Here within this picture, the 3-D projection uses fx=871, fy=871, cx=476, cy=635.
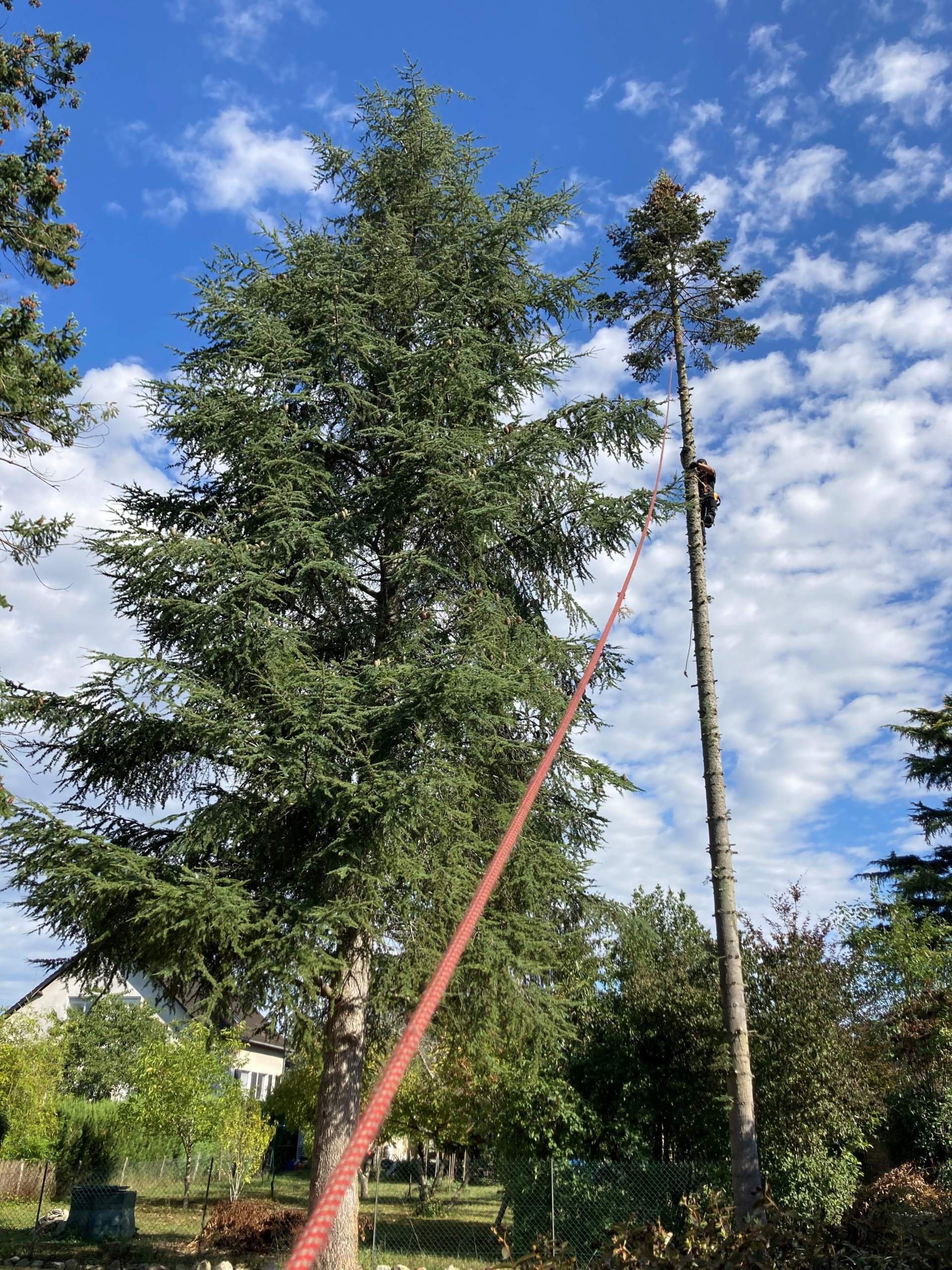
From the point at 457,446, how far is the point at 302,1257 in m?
9.51

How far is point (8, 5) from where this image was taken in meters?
10.0

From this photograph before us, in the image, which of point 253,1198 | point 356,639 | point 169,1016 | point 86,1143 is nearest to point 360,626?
point 356,639

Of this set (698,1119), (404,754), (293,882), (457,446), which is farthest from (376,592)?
(698,1119)

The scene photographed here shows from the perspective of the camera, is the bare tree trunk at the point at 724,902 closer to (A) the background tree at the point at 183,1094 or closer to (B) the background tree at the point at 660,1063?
(B) the background tree at the point at 660,1063

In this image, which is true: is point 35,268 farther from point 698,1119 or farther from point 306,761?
point 698,1119

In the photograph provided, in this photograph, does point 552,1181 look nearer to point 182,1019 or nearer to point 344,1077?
point 344,1077

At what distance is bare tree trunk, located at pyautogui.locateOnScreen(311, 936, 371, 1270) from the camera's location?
898cm

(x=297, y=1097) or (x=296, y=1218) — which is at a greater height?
(x=297, y=1097)

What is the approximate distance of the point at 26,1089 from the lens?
776 inches

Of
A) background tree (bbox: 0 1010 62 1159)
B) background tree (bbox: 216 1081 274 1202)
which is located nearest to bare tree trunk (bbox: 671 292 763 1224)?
background tree (bbox: 216 1081 274 1202)

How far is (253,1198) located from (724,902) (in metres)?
18.7

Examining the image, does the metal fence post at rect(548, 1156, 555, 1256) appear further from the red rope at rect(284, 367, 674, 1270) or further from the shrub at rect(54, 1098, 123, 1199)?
the shrub at rect(54, 1098, 123, 1199)

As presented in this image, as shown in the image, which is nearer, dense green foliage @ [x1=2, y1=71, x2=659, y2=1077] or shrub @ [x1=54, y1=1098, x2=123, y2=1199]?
dense green foliage @ [x1=2, y1=71, x2=659, y2=1077]

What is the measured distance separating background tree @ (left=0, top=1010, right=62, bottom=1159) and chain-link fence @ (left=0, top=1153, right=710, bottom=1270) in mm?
1446
